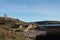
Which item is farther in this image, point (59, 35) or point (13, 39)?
point (13, 39)

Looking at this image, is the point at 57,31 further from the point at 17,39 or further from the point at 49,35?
the point at 17,39

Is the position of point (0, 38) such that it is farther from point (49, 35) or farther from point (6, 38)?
point (49, 35)

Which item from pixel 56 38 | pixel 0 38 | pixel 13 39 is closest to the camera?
pixel 56 38

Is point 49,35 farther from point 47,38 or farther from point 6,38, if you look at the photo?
point 6,38

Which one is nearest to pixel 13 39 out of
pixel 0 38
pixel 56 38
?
pixel 0 38

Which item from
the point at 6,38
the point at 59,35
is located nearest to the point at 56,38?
the point at 59,35

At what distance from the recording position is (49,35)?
13195 mm

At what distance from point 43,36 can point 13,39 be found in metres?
4.08

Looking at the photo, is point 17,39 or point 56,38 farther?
point 17,39

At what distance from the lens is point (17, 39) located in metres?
17.3

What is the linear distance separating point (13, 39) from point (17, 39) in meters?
0.59

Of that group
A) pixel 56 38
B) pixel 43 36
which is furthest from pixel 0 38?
pixel 56 38

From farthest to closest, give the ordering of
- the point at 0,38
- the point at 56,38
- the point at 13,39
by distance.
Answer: the point at 13,39 → the point at 0,38 → the point at 56,38

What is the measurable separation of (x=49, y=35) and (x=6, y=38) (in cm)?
367
